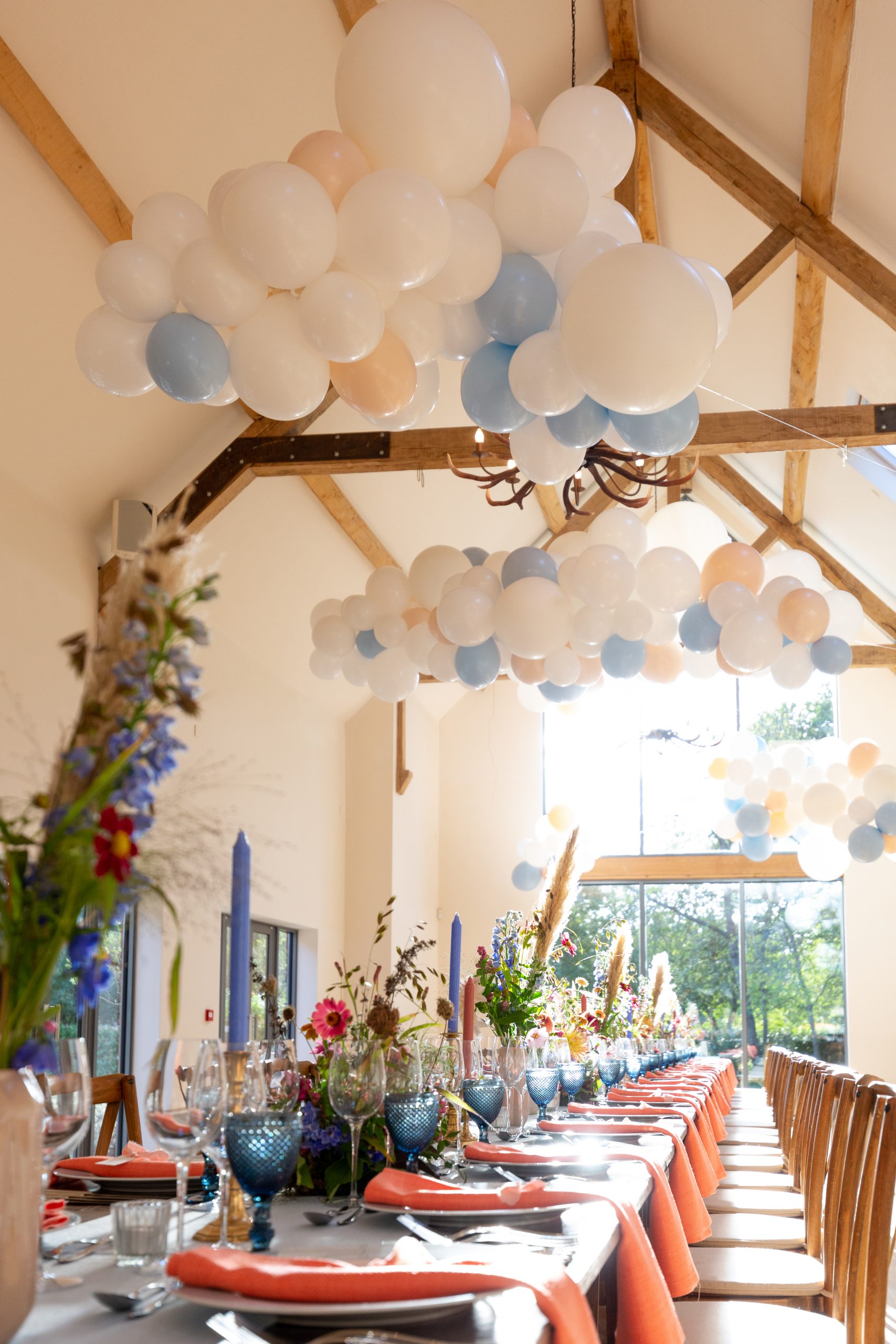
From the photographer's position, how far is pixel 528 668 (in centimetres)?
503

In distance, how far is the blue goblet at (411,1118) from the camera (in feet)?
5.79

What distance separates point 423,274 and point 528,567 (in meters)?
2.26

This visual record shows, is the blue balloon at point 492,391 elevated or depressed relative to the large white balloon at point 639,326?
elevated

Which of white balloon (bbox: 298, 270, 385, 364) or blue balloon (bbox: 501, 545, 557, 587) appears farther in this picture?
blue balloon (bbox: 501, 545, 557, 587)

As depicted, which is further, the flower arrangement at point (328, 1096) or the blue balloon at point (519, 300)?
the blue balloon at point (519, 300)

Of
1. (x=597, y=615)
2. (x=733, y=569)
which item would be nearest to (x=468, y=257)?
(x=597, y=615)

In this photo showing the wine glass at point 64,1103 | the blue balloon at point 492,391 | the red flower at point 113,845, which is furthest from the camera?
the blue balloon at point 492,391

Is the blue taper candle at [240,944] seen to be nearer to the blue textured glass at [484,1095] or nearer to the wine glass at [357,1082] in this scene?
the wine glass at [357,1082]

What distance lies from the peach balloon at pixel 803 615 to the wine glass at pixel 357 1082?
3.81 metres

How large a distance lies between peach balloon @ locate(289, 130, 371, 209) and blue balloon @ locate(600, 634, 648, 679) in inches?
98.5

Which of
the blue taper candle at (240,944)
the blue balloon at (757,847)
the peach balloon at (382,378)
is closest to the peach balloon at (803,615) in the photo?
the peach balloon at (382,378)

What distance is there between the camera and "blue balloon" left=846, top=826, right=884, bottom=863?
820cm

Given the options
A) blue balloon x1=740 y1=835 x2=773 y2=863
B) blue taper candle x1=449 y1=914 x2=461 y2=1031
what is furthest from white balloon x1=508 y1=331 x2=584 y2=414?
blue balloon x1=740 y1=835 x2=773 y2=863

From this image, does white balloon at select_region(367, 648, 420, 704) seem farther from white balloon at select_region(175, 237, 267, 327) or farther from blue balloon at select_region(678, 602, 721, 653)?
white balloon at select_region(175, 237, 267, 327)
